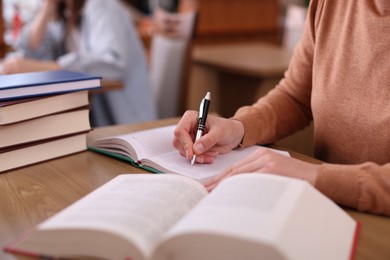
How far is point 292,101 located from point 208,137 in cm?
38

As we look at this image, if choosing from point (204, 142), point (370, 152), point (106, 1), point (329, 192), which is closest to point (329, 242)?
point (329, 192)

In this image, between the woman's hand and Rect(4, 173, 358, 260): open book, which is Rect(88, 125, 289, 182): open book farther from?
Rect(4, 173, 358, 260): open book

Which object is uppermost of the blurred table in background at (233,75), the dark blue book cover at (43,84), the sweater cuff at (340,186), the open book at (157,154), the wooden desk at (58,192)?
the dark blue book cover at (43,84)

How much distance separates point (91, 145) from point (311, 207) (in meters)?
0.58

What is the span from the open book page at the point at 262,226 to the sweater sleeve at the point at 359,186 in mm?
89

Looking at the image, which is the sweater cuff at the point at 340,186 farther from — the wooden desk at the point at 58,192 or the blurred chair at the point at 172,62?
the blurred chair at the point at 172,62

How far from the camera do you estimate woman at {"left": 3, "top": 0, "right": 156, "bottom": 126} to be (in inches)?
92.5

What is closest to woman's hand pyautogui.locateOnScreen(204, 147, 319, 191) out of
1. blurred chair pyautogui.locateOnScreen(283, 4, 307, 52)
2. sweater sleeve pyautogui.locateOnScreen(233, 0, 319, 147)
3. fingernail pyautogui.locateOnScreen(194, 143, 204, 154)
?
fingernail pyautogui.locateOnScreen(194, 143, 204, 154)

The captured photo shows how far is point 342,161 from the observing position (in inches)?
48.0

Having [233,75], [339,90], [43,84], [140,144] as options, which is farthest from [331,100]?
[233,75]

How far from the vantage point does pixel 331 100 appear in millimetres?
1211

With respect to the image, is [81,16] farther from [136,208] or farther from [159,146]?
[136,208]

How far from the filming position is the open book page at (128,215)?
650 millimetres

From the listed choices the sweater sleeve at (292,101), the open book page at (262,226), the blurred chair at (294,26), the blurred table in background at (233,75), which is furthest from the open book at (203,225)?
the blurred chair at (294,26)
